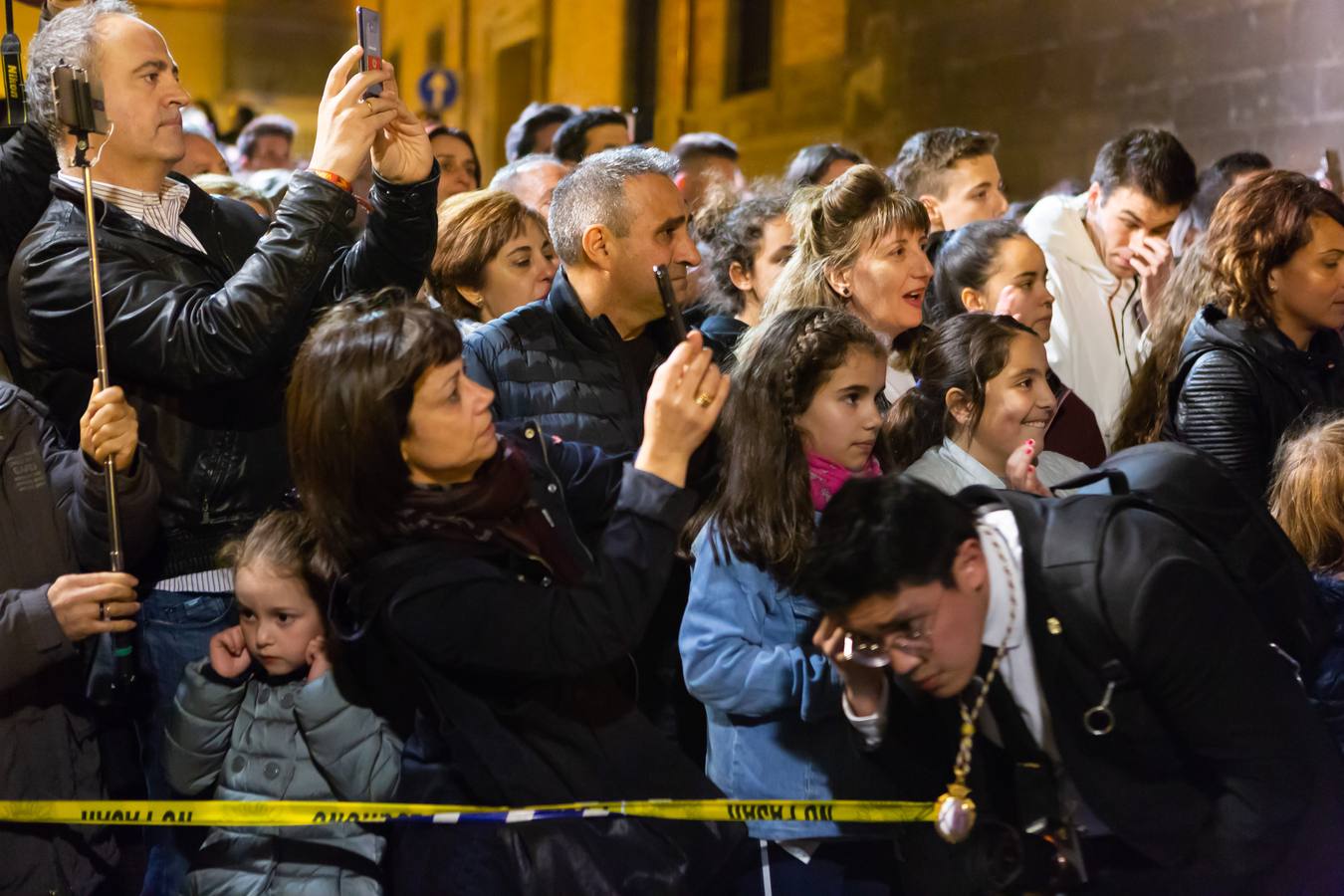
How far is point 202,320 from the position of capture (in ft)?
9.69

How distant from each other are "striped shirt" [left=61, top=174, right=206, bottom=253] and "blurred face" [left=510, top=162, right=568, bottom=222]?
6.51ft

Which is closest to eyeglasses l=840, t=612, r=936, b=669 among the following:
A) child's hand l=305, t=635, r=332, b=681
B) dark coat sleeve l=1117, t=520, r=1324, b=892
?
dark coat sleeve l=1117, t=520, r=1324, b=892

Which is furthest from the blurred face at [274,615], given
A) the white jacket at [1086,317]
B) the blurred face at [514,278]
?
the white jacket at [1086,317]

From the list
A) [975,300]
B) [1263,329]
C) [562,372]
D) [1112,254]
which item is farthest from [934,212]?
[562,372]

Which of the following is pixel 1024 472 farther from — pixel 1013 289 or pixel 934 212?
pixel 934 212

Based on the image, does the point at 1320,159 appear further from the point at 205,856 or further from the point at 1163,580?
the point at 205,856

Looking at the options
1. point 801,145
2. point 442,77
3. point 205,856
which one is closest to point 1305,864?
point 205,856

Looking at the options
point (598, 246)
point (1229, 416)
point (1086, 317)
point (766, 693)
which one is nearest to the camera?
point (766, 693)

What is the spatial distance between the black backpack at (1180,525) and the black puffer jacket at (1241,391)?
1296mm

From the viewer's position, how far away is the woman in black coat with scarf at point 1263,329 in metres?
3.96

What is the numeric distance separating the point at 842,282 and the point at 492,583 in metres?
1.89

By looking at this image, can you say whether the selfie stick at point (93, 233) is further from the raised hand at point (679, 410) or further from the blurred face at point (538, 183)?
the blurred face at point (538, 183)

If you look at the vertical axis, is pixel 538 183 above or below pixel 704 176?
above

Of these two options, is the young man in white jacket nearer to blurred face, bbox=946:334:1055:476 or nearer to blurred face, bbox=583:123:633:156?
blurred face, bbox=946:334:1055:476
